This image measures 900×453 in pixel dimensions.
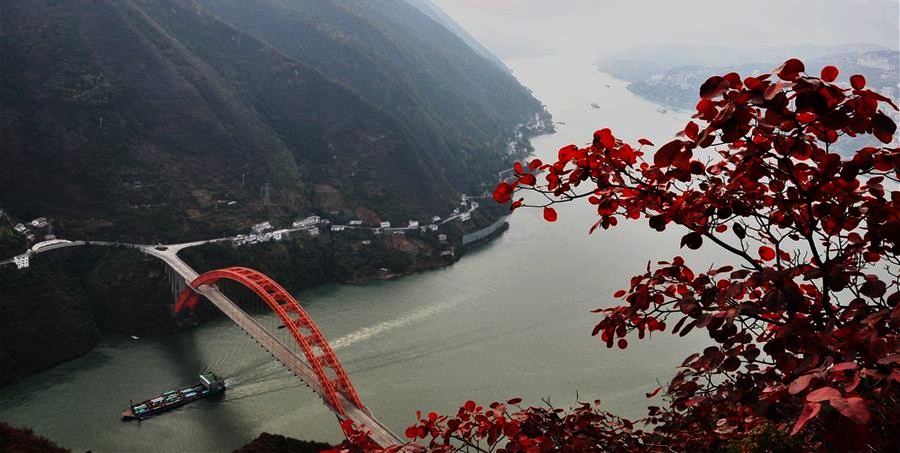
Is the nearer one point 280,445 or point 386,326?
point 280,445

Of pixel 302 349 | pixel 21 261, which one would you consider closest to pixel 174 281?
pixel 21 261

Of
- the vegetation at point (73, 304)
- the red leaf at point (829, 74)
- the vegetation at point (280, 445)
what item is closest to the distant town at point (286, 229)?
Result: the vegetation at point (73, 304)

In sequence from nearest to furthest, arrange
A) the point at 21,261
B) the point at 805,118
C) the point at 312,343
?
the point at 805,118 → the point at 312,343 → the point at 21,261

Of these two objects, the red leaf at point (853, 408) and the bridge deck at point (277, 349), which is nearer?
the red leaf at point (853, 408)

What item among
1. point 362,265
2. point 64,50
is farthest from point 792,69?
point 64,50

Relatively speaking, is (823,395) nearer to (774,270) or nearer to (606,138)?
(774,270)

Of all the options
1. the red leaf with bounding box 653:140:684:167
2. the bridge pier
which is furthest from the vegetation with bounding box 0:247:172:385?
the red leaf with bounding box 653:140:684:167

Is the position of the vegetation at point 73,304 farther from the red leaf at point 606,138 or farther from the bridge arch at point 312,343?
the red leaf at point 606,138
